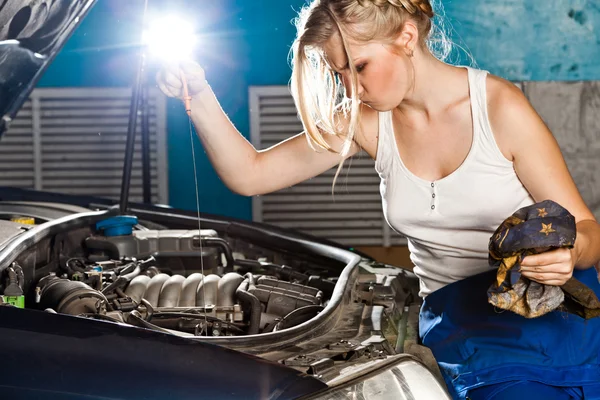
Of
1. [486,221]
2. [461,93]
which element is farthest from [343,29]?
[486,221]

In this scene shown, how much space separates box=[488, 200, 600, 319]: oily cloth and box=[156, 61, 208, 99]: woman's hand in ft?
2.44

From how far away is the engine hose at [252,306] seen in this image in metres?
1.87

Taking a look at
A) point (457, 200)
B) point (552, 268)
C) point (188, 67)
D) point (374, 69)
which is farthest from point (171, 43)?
point (552, 268)

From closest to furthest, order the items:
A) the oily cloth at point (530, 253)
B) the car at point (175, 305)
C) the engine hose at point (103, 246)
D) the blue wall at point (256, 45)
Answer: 1. the car at point (175, 305)
2. the oily cloth at point (530, 253)
3. the engine hose at point (103, 246)
4. the blue wall at point (256, 45)

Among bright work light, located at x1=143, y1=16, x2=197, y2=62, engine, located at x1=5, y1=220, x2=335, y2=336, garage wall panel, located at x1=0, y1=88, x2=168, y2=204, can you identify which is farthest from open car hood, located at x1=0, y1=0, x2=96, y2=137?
garage wall panel, located at x1=0, y1=88, x2=168, y2=204

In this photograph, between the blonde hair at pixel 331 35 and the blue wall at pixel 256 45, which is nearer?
the blonde hair at pixel 331 35

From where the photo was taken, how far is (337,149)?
2.03 m

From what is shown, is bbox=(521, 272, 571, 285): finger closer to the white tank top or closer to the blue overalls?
the blue overalls

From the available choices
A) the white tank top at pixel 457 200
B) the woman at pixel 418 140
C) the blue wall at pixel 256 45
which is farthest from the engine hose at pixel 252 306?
the blue wall at pixel 256 45

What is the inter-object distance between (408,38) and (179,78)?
20.1 inches

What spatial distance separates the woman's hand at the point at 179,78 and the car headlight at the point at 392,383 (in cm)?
78

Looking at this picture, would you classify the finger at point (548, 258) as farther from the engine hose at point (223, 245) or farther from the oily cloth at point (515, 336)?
the engine hose at point (223, 245)

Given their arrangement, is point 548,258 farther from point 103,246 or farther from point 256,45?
point 256,45

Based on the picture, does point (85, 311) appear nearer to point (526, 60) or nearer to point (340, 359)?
point (340, 359)
